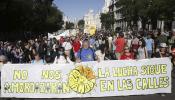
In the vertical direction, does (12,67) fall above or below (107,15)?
below

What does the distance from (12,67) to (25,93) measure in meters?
0.77

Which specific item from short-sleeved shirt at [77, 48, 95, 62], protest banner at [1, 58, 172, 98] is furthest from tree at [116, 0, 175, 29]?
protest banner at [1, 58, 172, 98]

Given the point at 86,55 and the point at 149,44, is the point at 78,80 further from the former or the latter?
the point at 149,44

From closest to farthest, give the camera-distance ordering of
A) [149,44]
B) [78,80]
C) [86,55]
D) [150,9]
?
[78,80]
[86,55]
[149,44]
[150,9]

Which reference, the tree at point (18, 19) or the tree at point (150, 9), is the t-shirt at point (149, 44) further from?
the tree at point (150, 9)

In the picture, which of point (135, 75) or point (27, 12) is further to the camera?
point (27, 12)

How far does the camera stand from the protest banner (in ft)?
42.9

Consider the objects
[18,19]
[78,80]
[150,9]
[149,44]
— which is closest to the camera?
[78,80]

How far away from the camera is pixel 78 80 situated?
42.9 feet

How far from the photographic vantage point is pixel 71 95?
514 inches

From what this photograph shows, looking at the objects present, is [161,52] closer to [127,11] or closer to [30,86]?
[30,86]

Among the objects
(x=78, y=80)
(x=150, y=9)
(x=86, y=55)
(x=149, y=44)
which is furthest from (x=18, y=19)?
(x=78, y=80)

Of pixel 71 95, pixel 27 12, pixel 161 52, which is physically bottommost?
pixel 71 95

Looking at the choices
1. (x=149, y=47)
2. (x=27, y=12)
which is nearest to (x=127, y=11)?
(x=27, y=12)
